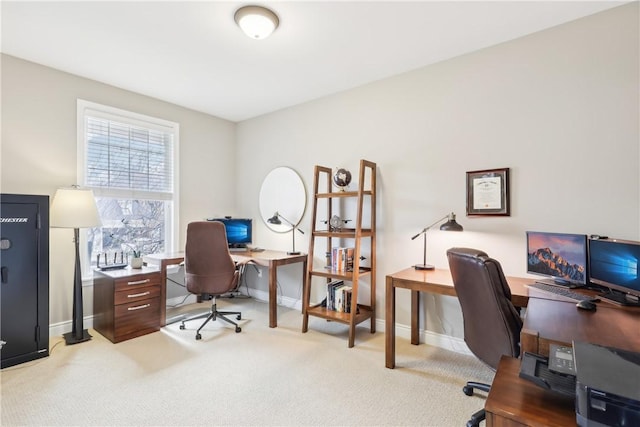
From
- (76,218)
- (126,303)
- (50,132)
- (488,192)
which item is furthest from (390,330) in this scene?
(50,132)

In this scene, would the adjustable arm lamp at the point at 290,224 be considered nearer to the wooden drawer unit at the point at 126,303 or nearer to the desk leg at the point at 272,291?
the desk leg at the point at 272,291

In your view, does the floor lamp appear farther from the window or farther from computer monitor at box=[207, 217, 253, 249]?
computer monitor at box=[207, 217, 253, 249]

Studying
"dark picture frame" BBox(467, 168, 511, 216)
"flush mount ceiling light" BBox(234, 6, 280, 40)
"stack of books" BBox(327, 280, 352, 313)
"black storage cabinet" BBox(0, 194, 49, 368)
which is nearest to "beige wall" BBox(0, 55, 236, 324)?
"black storage cabinet" BBox(0, 194, 49, 368)

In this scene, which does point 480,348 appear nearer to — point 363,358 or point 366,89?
point 363,358

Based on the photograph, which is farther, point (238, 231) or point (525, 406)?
point (238, 231)

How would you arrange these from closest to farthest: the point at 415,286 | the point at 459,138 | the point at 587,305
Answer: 1. the point at 587,305
2. the point at 415,286
3. the point at 459,138

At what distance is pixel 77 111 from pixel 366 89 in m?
2.93

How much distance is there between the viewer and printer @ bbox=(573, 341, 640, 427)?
79cm

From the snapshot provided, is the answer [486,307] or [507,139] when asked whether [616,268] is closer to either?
[486,307]

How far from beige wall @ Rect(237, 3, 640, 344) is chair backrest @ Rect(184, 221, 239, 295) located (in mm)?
1490

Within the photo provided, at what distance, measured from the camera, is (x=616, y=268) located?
1.76 meters

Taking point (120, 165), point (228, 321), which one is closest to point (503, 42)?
point (228, 321)

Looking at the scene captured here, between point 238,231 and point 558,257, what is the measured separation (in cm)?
337

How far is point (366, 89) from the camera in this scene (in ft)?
10.6
